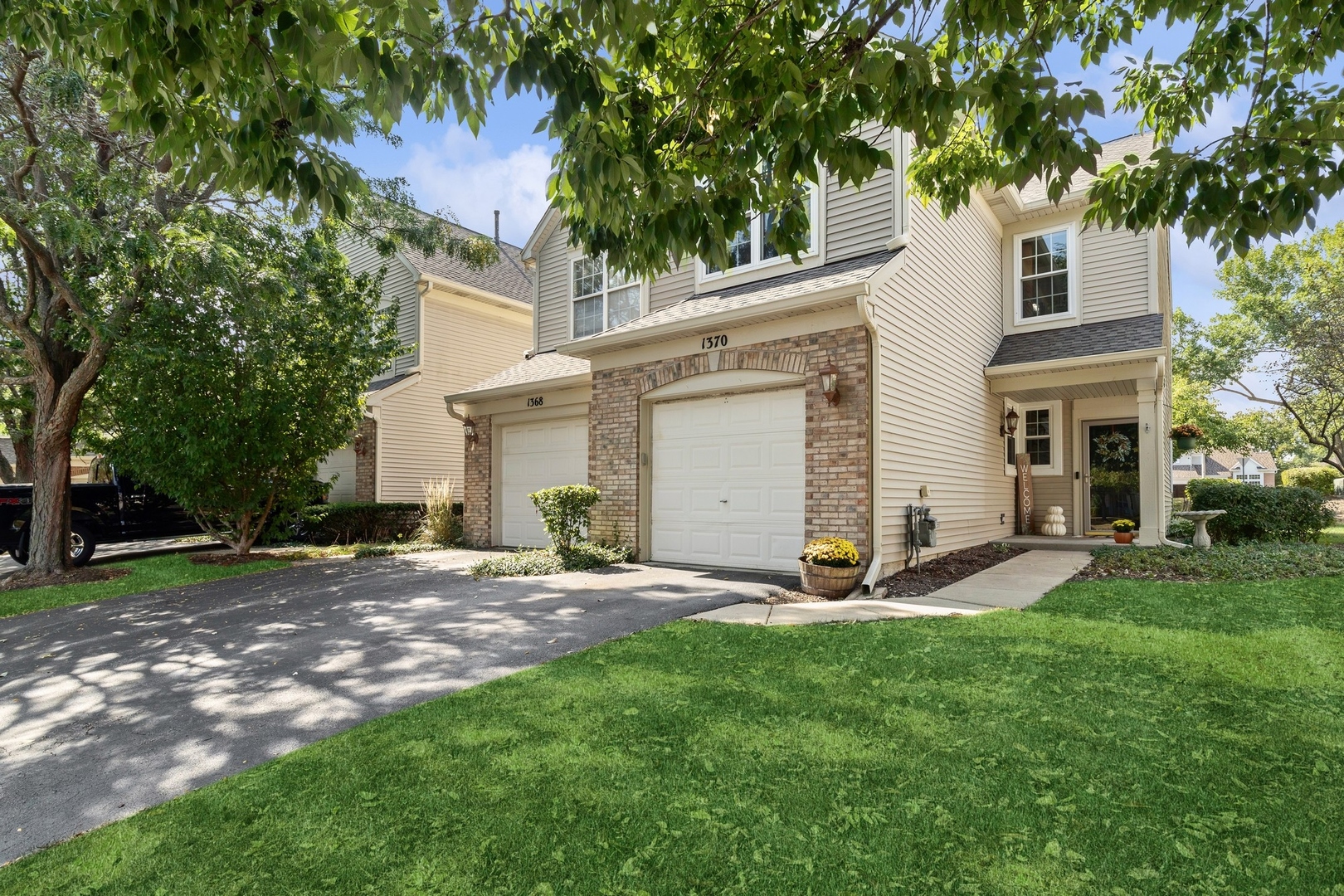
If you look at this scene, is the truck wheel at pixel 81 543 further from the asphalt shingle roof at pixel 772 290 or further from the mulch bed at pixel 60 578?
the asphalt shingle roof at pixel 772 290

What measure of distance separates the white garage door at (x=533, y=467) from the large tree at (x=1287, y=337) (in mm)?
16392

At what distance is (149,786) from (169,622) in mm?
4235

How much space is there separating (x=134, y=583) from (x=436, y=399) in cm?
768

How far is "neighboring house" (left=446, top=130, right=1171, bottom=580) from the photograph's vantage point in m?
7.81

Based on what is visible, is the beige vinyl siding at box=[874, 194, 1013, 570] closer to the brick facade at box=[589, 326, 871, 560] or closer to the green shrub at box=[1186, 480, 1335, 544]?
the brick facade at box=[589, 326, 871, 560]

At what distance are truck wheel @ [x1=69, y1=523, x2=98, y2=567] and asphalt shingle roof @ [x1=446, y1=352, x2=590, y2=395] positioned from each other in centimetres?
609

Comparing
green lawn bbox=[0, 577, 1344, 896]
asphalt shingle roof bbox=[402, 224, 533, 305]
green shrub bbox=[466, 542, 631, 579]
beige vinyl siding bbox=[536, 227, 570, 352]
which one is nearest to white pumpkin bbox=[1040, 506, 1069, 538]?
green shrub bbox=[466, 542, 631, 579]

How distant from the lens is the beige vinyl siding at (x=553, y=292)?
1264 cm

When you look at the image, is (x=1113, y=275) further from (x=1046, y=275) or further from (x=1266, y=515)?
(x=1266, y=515)

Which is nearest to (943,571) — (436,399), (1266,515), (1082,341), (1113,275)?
(1082,341)

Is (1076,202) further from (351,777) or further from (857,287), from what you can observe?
(351,777)

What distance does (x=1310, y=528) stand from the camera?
11734mm

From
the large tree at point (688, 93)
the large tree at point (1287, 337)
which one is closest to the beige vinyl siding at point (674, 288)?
the large tree at point (688, 93)

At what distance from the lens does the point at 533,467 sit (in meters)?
12.0
